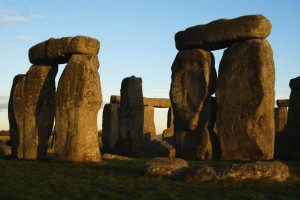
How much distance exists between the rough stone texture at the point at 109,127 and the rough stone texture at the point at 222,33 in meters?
7.52

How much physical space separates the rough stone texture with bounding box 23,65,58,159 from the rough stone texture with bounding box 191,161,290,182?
648 cm

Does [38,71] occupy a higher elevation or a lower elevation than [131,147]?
higher

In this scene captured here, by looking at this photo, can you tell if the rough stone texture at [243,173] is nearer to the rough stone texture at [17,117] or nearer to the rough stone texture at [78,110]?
the rough stone texture at [78,110]

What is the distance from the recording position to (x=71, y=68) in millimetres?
12641

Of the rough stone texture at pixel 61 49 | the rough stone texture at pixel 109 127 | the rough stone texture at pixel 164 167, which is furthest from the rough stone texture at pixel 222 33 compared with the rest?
the rough stone texture at pixel 109 127

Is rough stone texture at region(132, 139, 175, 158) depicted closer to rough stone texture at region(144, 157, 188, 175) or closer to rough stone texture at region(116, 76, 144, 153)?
rough stone texture at region(116, 76, 144, 153)

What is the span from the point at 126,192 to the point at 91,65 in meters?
5.80

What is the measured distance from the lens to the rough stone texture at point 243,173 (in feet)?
27.4

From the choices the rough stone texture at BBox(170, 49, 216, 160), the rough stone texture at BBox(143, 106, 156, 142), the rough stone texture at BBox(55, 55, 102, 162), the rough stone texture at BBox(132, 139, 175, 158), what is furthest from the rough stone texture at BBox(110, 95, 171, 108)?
the rough stone texture at BBox(55, 55, 102, 162)

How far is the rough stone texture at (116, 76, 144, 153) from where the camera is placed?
18766mm

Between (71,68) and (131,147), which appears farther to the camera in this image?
(131,147)

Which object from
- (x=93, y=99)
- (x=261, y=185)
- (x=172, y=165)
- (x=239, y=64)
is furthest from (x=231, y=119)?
(x=261, y=185)

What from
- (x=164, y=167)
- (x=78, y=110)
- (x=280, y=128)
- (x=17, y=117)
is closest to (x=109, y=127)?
(x=280, y=128)

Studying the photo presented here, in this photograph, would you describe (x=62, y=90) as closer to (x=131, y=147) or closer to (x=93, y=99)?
(x=93, y=99)
